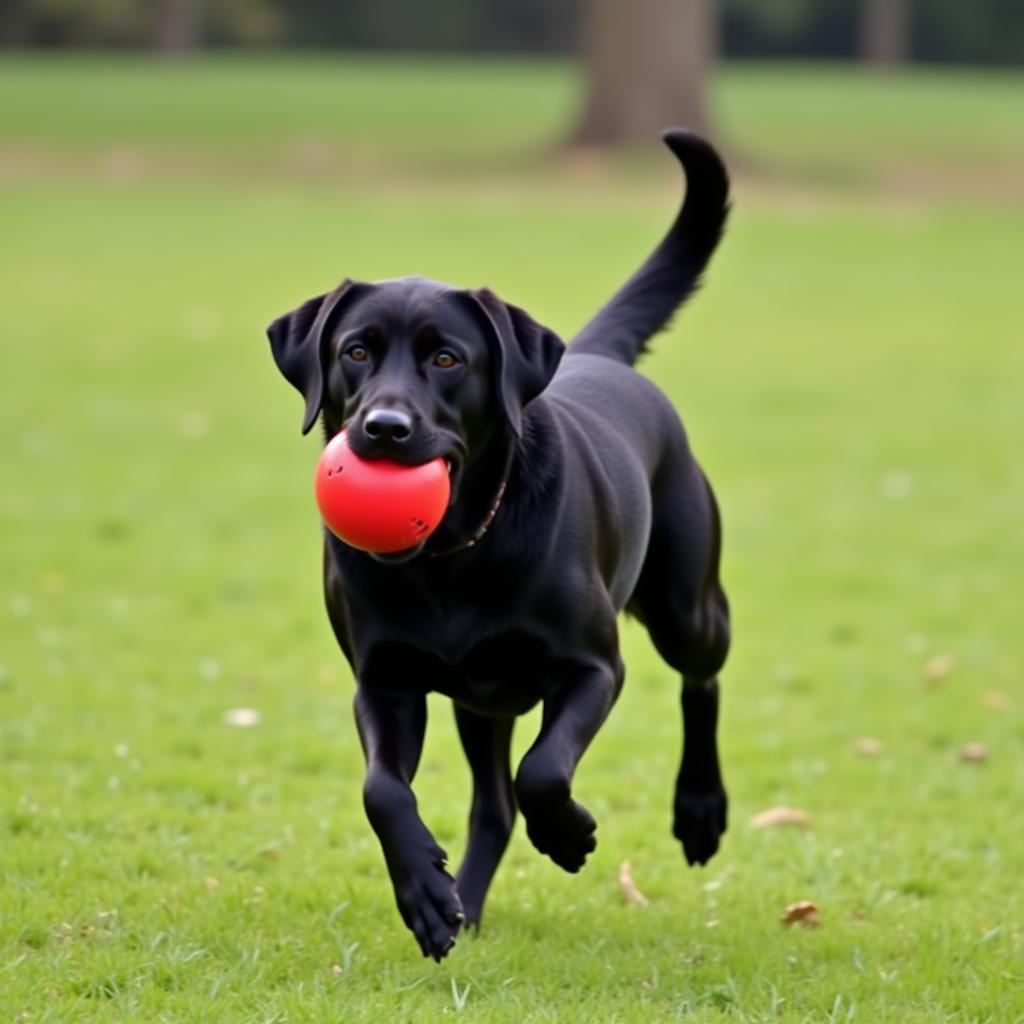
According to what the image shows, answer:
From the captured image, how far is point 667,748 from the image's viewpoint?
7.50 metres

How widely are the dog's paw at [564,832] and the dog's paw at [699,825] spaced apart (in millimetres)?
1176

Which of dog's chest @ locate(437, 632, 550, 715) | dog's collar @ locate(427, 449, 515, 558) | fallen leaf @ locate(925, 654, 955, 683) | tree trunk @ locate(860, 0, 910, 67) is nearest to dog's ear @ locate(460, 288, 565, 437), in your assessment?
dog's collar @ locate(427, 449, 515, 558)

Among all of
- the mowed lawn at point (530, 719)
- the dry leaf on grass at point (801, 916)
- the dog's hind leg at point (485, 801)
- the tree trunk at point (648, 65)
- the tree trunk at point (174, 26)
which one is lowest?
the tree trunk at point (174, 26)

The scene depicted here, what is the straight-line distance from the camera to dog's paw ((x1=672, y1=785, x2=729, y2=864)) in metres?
5.78

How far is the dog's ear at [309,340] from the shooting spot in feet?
15.6

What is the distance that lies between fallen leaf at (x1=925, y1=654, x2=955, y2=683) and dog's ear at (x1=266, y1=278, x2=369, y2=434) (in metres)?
4.38

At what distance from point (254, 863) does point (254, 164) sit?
28.3 meters

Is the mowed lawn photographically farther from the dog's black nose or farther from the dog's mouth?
the dog's black nose

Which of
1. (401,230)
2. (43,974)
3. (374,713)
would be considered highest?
(374,713)

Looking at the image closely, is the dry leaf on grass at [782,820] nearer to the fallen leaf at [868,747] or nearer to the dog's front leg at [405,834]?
the fallen leaf at [868,747]

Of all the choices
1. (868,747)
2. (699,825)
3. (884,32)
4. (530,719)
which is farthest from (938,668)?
(884,32)

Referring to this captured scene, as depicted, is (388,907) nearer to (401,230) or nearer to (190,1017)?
(190,1017)

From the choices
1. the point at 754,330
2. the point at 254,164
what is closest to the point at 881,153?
the point at 254,164

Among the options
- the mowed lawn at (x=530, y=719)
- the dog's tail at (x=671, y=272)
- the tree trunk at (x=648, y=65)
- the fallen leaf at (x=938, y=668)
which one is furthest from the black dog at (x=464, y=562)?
the tree trunk at (x=648, y=65)
